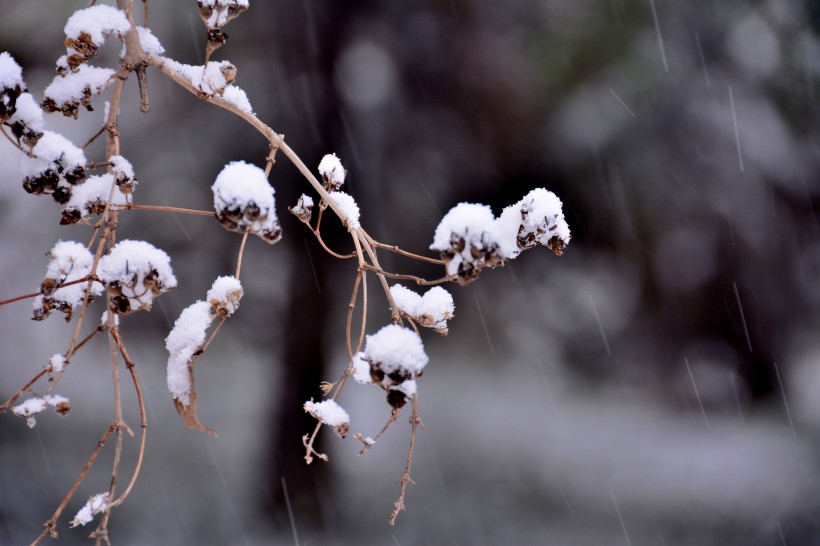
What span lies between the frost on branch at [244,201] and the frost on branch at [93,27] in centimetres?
31

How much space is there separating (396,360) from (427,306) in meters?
0.30

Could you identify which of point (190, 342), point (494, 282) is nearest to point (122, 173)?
point (190, 342)

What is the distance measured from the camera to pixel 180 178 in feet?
14.5

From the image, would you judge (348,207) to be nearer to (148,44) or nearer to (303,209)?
(303,209)

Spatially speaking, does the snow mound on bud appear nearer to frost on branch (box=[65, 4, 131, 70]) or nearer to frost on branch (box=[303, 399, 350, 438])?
frost on branch (box=[303, 399, 350, 438])

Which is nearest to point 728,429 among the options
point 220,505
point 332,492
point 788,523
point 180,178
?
point 788,523

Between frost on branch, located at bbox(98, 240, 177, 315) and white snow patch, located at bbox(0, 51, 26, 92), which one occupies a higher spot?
white snow patch, located at bbox(0, 51, 26, 92)

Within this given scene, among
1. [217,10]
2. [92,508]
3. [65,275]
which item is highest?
[217,10]

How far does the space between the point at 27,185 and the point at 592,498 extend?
4.22m

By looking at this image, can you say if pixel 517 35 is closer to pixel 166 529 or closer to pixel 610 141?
pixel 610 141

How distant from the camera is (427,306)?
1045 millimetres

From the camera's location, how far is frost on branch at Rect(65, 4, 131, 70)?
35.9 inches

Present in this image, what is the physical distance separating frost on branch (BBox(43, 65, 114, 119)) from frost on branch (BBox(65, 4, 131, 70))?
0.05m

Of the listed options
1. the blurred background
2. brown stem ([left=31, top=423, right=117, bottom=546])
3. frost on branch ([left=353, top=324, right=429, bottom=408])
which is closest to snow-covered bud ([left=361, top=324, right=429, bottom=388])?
frost on branch ([left=353, top=324, right=429, bottom=408])
